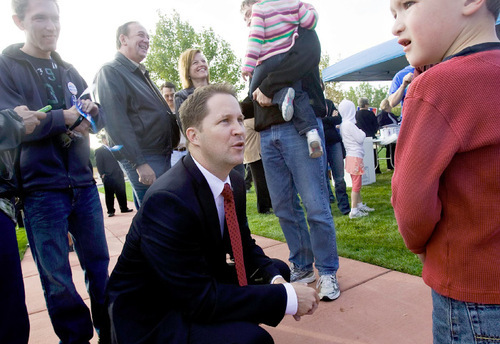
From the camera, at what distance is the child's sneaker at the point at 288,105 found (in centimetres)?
248

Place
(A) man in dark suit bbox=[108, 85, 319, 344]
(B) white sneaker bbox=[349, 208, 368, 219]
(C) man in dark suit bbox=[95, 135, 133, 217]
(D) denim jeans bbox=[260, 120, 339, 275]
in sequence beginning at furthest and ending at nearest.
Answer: (C) man in dark suit bbox=[95, 135, 133, 217], (B) white sneaker bbox=[349, 208, 368, 219], (D) denim jeans bbox=[260, 120, 339, 275], (A) man in dark suit bbox=[108, 85, 319, 344]

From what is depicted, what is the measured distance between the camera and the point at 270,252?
404 centimetres

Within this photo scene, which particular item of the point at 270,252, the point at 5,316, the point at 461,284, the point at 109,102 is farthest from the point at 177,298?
the point at 270,252

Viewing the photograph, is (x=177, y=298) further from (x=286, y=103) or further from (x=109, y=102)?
(x=109, y=102)

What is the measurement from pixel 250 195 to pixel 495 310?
27.3ft

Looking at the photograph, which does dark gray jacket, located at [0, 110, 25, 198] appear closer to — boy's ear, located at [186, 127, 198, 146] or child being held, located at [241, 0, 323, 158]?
boy's ear, located at [186, 127, 198, 146]

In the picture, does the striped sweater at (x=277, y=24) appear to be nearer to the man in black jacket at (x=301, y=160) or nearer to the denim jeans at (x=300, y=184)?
the man in black jacket at (x=301, y=160)

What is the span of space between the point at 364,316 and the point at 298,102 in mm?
1604

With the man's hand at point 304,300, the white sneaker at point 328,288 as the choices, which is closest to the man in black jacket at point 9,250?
the man's hand at point 304,300

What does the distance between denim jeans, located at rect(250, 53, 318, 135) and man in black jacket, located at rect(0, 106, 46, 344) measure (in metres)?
1.65

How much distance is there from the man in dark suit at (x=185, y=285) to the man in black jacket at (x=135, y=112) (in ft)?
3.66

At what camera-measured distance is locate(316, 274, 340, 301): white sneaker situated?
2.57 meters

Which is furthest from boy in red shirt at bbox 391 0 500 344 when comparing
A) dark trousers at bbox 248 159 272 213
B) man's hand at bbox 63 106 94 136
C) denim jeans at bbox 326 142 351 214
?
dark trousers at bbox 248 159 272 213

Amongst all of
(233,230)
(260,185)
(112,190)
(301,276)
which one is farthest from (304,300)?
(112,190)
